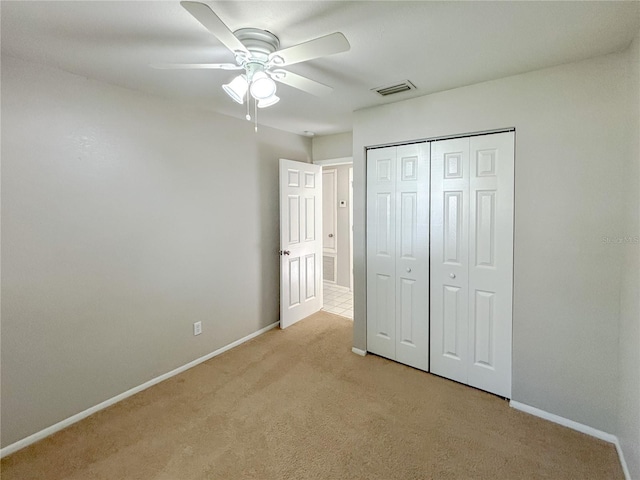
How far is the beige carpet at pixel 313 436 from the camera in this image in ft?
5.72

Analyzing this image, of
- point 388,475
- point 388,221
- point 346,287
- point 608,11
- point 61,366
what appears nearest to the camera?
point 608,11

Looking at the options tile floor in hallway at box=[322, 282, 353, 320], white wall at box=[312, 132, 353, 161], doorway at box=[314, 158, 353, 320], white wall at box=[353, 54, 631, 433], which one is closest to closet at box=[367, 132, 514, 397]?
white wall at box=[353, 54, 631, 433]

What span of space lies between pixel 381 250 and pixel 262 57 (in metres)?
1.87

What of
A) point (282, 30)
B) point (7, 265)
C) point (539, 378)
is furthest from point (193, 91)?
point (539, 378)

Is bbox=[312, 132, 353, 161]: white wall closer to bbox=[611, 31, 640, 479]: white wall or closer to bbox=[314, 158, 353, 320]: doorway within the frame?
bbox=[314, 158, 353, 320]: doorway

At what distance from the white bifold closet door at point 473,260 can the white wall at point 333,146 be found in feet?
4.82

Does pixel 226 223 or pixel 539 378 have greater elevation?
pixel 226 223

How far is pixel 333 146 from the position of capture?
13.1 ft

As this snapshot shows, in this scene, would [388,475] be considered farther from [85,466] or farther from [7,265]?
[7,265]

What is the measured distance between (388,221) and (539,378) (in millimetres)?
1585

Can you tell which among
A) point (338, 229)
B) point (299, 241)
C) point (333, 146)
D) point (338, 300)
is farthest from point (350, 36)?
point (338, 229)

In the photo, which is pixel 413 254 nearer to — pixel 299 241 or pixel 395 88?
pixel 395 88

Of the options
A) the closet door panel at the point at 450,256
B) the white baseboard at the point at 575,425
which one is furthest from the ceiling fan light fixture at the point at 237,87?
the white baseboard at the point at 575,425

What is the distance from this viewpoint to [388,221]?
2822 millimetres
